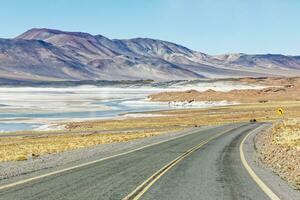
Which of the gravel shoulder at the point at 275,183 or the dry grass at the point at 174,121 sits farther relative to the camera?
the dry grass at the point at 174,121

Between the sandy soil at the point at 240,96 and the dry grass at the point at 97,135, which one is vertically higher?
the sandy soil at the point at 240,96

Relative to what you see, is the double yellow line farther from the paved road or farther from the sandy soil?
the sandy soil

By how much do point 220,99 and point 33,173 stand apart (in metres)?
153

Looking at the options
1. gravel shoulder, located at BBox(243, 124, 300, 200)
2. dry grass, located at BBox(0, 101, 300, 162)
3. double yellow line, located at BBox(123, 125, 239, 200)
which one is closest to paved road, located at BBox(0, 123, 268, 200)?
double yellow line, located at BBox(123, 125, 239, 200)

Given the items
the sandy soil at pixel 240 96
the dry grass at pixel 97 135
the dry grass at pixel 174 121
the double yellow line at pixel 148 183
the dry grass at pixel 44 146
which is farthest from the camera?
the sandy soil at pixel 240 96

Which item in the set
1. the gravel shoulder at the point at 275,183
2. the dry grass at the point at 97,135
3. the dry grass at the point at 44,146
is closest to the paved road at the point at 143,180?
the gravel shoulder at the point at 275,183

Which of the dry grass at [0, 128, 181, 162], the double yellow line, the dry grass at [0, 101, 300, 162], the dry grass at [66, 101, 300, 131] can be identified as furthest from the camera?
the dry grass at [66, 101, 300, 131]

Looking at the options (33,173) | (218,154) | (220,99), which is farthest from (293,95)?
(33,173)

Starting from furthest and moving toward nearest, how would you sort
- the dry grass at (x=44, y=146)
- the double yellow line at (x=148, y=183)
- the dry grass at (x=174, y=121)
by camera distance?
the dry grass at (x=174, y=121), the dry grass at (x=44, y=146), the double yellow line at (x=148, y=183)

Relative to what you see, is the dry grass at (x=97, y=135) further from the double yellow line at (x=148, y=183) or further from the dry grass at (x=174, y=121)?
the double yellow line at (x=148, y=183)

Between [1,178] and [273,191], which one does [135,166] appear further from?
[273,191]

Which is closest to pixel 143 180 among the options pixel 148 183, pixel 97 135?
pixel 148 183

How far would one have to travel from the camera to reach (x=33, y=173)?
1834 centimetres

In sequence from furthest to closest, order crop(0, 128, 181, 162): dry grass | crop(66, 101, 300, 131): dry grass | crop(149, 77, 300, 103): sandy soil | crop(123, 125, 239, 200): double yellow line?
crop(149, 77, 300, 103): sandy soil < crop(66, 101, 300, 131): dry grass < crop(0, 128, 181, 162): dry grass < crop(123, 125, 239, 200): double yellow line
